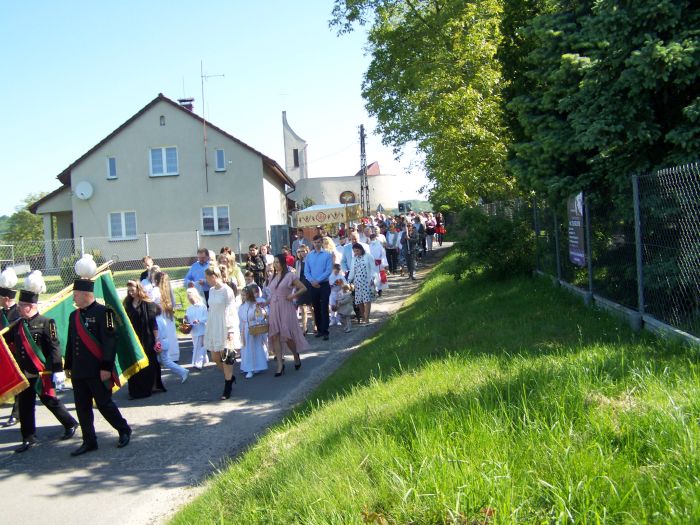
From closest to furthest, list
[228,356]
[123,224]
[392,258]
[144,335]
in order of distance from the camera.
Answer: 1. [228,356]
2. [144,335]
3. [392,258]
4. [123,224]

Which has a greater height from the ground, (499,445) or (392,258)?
(392,258)

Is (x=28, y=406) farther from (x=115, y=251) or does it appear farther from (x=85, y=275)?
(x=115, y=251)

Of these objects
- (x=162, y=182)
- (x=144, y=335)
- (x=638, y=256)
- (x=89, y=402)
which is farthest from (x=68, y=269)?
(x=162, y=182)

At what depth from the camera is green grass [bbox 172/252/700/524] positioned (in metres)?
3.50

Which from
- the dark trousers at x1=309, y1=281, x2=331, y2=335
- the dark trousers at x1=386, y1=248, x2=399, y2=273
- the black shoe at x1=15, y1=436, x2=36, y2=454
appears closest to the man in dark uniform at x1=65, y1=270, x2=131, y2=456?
the black shoe at x1=15, y1=436, x2=36, y2=454

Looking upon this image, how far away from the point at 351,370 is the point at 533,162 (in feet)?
12.2

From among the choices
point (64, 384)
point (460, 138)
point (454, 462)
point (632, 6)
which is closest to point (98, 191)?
point (460, 138)

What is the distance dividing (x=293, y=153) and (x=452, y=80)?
55418mm

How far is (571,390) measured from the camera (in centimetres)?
485

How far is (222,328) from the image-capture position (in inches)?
360

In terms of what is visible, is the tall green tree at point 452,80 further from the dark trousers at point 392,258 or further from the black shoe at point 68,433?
the black shoe at point 68,433

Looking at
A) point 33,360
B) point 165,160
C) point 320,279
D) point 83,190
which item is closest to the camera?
point 33,360

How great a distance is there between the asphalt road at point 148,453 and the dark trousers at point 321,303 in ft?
8.12

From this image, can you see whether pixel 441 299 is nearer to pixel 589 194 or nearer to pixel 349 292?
pixel 349 292
